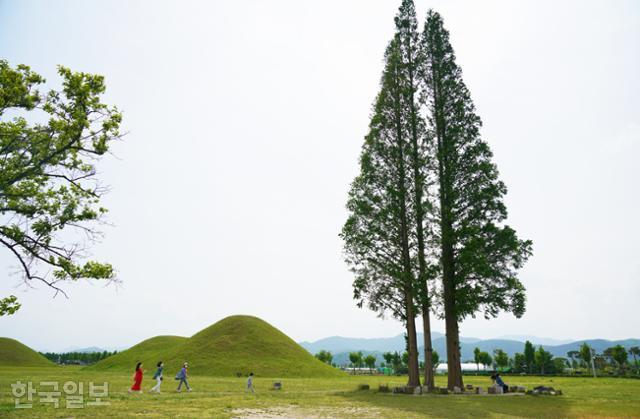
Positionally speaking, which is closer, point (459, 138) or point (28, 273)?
point (28, 273)

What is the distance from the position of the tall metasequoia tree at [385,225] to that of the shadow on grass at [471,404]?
4677 mm

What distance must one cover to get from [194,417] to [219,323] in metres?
70.1

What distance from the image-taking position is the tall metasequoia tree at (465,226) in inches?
1101

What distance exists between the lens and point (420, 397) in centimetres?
2503

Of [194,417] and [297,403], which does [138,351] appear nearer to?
[297,403]

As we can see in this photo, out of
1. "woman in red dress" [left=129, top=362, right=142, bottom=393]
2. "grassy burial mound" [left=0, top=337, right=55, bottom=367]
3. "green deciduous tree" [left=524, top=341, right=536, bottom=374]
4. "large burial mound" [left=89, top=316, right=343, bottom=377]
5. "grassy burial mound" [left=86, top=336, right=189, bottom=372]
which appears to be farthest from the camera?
"grassy burial mound" [left=0, top=337, right=55, bottom=367]

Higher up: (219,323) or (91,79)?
(91,79)

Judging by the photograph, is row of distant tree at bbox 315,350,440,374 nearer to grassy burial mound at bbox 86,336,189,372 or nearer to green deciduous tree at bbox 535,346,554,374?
green deciduous tree at bbox 535,346,554,374

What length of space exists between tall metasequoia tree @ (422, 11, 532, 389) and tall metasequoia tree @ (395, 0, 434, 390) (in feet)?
3.99

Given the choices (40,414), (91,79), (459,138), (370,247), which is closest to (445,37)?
(459,138)

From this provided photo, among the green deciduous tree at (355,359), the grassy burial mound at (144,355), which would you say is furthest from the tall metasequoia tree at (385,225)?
the green deciduous tree at (355,359)

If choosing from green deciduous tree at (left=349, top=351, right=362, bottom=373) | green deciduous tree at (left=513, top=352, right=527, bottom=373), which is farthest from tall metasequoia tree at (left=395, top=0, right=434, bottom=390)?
green deciduous tree at (left=349, top=351, right=362, bottom=373)

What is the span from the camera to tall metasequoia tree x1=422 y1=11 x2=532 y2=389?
27953mm

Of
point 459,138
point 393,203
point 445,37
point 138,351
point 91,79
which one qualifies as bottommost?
point 138,351
